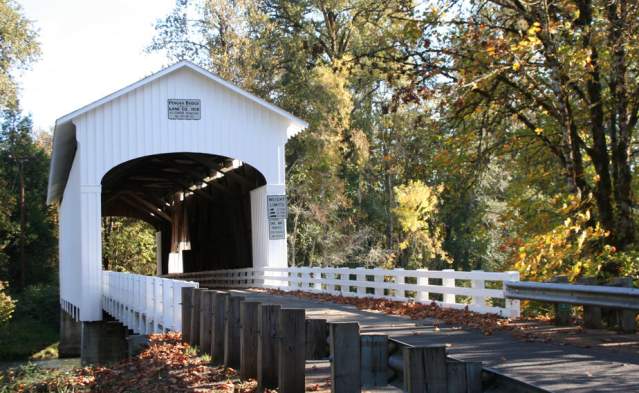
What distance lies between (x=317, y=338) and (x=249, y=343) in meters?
1.38

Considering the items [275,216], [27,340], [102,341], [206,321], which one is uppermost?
[275,216]

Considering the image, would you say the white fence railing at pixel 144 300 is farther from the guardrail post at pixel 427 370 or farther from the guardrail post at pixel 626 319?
the guardrail post at pixel 427 370

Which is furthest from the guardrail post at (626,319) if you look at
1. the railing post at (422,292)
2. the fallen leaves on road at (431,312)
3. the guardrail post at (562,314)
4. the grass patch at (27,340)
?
the grass patch at (27,340)

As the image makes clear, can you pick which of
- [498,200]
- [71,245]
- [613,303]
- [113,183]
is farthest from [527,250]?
[498,200]

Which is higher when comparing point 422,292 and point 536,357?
point 422,292

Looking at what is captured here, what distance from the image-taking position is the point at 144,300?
637 inches

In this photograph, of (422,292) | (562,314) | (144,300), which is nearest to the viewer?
(562,314)

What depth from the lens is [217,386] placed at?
26.3 feet

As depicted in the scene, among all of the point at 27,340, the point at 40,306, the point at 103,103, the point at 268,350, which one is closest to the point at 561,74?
the point at 268,350

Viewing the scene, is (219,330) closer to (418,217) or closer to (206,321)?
(206,321)

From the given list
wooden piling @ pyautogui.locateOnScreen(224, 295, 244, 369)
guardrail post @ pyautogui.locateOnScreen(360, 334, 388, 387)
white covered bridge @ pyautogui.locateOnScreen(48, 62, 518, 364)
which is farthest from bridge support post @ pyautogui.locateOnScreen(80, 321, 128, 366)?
guardrail post @ pyautogui.locateOnScreen(360, 334, 388, 387)

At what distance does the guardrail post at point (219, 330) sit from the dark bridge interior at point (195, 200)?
14.4 metres

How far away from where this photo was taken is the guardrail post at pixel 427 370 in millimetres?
4988

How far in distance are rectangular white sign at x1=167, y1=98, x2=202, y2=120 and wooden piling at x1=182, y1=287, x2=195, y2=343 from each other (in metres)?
11.3
